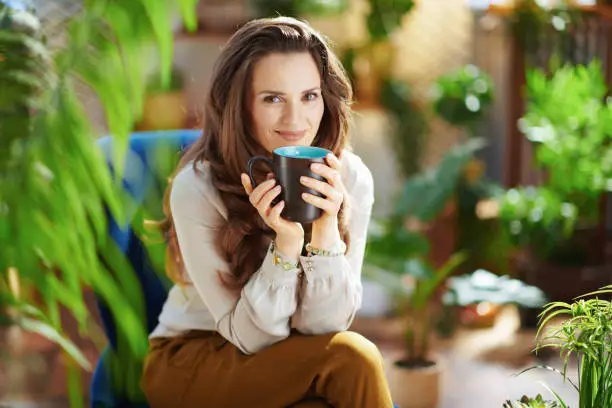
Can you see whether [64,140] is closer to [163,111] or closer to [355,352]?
[355,352]

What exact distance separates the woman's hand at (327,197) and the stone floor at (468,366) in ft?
4.32

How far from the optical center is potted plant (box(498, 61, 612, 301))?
9.67ft

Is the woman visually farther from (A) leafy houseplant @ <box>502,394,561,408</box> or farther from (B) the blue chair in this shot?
(A) leafy houseplant @ <box>502,394,561,408</box>

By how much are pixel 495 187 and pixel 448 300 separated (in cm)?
76

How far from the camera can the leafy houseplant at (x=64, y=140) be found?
606 mm

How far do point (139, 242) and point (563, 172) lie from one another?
6.11 feet

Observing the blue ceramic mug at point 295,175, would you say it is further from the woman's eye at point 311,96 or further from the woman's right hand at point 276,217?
the woman's eye at point 311,96

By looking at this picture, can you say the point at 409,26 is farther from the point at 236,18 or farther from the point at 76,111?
the point at 76,111

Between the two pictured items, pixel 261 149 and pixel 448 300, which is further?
pixel 448 300

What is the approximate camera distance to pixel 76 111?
605 millimetres

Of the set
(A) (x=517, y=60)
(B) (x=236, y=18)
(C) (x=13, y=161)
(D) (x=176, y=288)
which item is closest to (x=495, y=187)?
(A) (x=517, y=60)

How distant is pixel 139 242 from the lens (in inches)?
59.8

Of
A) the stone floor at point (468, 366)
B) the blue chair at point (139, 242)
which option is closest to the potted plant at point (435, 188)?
the stone floor at point (468, 366)

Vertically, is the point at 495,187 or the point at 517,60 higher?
the point at 517,60
